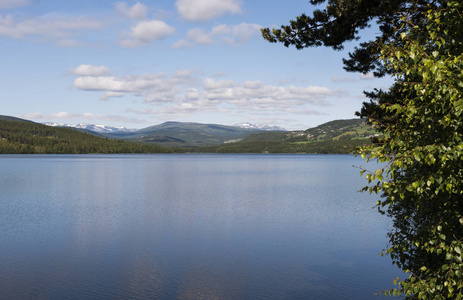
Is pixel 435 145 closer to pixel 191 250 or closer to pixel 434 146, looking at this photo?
pixel 434 146

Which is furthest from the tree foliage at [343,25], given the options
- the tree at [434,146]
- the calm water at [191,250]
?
the calm water at [191,250]

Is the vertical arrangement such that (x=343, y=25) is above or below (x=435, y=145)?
above

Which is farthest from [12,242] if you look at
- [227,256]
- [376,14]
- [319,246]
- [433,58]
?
[433,58]

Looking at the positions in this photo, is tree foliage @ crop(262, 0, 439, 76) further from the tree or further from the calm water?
the calm water

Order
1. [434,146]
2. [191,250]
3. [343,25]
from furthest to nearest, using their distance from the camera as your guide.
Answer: [191,250] → [343,25] → [434,146]

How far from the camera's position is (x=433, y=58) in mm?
9281

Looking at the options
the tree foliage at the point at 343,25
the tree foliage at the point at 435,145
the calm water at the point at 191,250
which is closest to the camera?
the tree foliage at the point at 435,145

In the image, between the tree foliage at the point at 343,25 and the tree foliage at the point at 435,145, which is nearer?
A: the tree foliage at the point at 435,145

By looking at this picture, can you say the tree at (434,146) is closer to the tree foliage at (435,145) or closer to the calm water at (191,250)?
the tree foliage at (435,145)

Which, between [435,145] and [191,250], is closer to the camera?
[435,145]

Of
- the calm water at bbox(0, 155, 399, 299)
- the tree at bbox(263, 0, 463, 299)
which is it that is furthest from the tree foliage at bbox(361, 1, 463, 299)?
the calm water at bbox(0, 155, 399, 299)

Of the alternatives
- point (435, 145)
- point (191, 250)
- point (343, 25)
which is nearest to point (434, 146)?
point (435, 145)

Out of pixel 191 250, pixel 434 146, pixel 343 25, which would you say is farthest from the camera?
pixel 191 250

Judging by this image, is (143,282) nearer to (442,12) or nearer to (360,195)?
(442,12)
